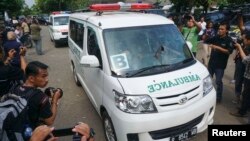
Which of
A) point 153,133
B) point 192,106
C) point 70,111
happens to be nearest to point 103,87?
point 153,133

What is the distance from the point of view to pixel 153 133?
3.48m

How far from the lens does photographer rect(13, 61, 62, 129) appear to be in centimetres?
244

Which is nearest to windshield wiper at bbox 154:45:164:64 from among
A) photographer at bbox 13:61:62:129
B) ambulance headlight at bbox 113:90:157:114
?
ambulance headlight at bbox 113:90:157:114

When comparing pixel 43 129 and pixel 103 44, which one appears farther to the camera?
pixel 103 44

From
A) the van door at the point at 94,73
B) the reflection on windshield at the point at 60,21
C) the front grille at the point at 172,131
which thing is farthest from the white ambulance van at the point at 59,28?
the front grille at the point at 172,131

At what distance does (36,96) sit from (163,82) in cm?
178


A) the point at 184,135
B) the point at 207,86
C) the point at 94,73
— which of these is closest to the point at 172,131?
the point at 184,135

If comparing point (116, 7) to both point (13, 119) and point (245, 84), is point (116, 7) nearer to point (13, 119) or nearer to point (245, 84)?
point (245, 84)

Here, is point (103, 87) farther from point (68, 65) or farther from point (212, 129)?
point (68, 65)

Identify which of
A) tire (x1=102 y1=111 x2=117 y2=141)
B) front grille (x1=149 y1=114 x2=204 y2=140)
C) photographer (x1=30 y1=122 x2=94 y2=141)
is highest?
photographer (x1=30 y1=122 x2=94 y2=141)

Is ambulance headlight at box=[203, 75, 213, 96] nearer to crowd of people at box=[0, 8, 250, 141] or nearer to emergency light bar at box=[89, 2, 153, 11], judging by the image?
crowd of people at box=[0, 8, 250, 141]

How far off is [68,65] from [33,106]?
853 centimetres

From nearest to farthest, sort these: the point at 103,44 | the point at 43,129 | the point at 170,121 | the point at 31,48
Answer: the point at 43,129, the point at 170,121, the point at 103,44, the point at 31,48

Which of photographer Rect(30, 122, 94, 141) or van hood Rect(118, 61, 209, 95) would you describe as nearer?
photographer Rect(30, 122, 94, 141)
